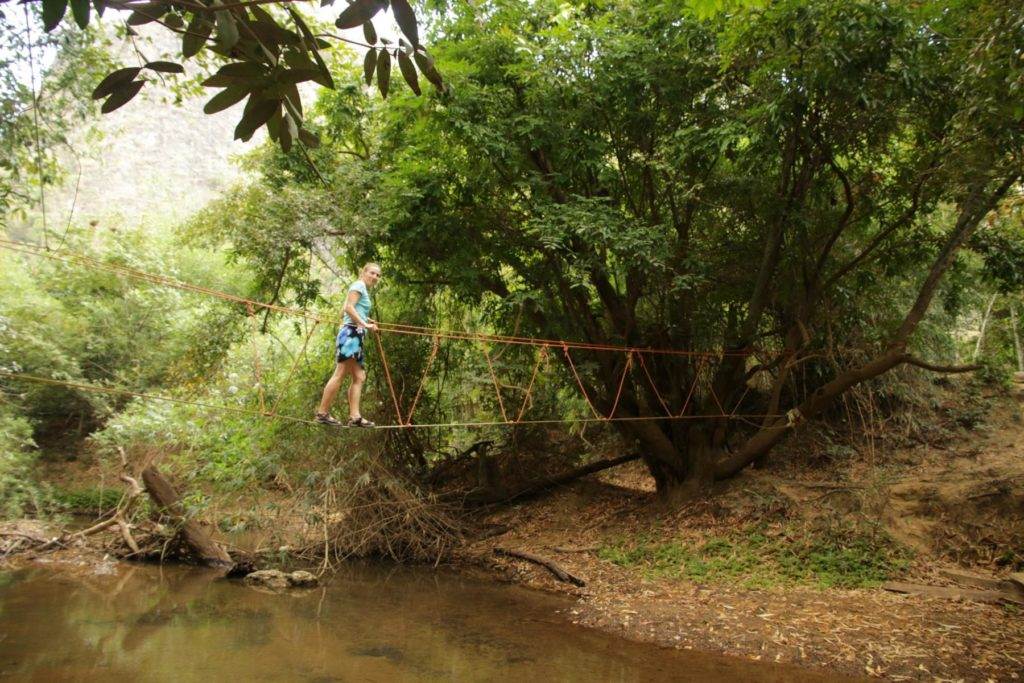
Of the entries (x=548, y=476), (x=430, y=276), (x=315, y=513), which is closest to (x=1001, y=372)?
(x=548, y=476)

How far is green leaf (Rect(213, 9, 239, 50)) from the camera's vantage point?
54.1 inches

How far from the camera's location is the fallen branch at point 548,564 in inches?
235

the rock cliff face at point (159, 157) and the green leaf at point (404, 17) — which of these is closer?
the green leaf at point (404, 17)

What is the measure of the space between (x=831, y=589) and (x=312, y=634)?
142 inches

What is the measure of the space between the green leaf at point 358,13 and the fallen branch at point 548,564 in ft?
17.1

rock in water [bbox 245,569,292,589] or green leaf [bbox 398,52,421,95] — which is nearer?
green leaf [bbox 398,52,421,95]

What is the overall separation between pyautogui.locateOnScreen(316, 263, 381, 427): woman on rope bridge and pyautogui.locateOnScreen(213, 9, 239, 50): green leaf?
2916mm

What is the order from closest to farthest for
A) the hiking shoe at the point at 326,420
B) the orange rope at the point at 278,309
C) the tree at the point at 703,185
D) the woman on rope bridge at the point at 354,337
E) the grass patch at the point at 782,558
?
the orange rope at the point at 278,309
the woman on rope bridge at the point at 354,337
the tree at the point at 703,185
the hiking shoe at the point at 326,420
the grass patch at the point at 782,558

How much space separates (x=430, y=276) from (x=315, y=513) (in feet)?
8.06

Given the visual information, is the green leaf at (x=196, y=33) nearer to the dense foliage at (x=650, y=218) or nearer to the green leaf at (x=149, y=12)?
the green leaf at (x=149, y=12)

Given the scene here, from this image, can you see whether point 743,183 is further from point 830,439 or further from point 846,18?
point 830,439

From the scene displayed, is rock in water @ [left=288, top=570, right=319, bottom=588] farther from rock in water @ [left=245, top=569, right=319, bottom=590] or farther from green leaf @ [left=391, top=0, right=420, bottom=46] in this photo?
green leaf @ [left=391, top=0, right=420, bottom=46]

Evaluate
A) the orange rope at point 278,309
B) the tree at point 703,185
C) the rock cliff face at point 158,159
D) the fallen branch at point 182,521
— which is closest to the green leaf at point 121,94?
the orange rope at point 278,309

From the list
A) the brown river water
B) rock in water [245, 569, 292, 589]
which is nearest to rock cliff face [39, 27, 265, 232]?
rock in water [245, 569, 292, 589]
